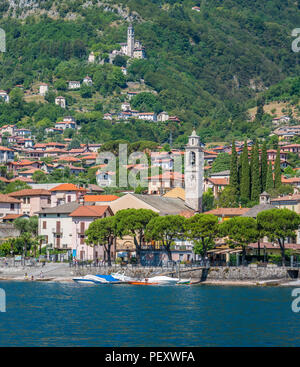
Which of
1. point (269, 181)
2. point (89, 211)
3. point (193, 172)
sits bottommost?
point (89, 211)

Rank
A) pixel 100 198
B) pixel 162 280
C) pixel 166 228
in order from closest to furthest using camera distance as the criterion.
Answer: pixel 162 280 → pixel 166 228 → pixel 100 198

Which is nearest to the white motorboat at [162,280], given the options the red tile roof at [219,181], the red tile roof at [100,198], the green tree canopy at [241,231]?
the green tree canopy at [241,231]

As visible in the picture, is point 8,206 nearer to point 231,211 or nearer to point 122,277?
point 231,211

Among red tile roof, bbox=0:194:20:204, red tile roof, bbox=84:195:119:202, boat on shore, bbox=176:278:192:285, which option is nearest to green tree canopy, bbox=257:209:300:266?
boat on shore, bbox=176:278:192:285

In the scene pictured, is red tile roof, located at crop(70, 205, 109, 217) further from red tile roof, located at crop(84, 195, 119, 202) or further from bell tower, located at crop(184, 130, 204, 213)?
bell tower, located at crop(184, 130, 204, 213)

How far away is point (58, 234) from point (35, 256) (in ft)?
17.3

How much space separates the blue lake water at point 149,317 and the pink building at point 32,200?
39809 millimetres

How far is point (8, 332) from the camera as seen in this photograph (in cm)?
4775

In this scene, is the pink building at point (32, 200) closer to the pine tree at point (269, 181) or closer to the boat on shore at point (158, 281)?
the pine tree at point (269, 181)

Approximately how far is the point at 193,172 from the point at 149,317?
168 ft

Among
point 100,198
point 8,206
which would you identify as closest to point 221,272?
point 100,198

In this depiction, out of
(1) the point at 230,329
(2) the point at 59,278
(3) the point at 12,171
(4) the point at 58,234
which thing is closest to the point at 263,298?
(1) the point at 230,329

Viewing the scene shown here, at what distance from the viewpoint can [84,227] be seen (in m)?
96.1
